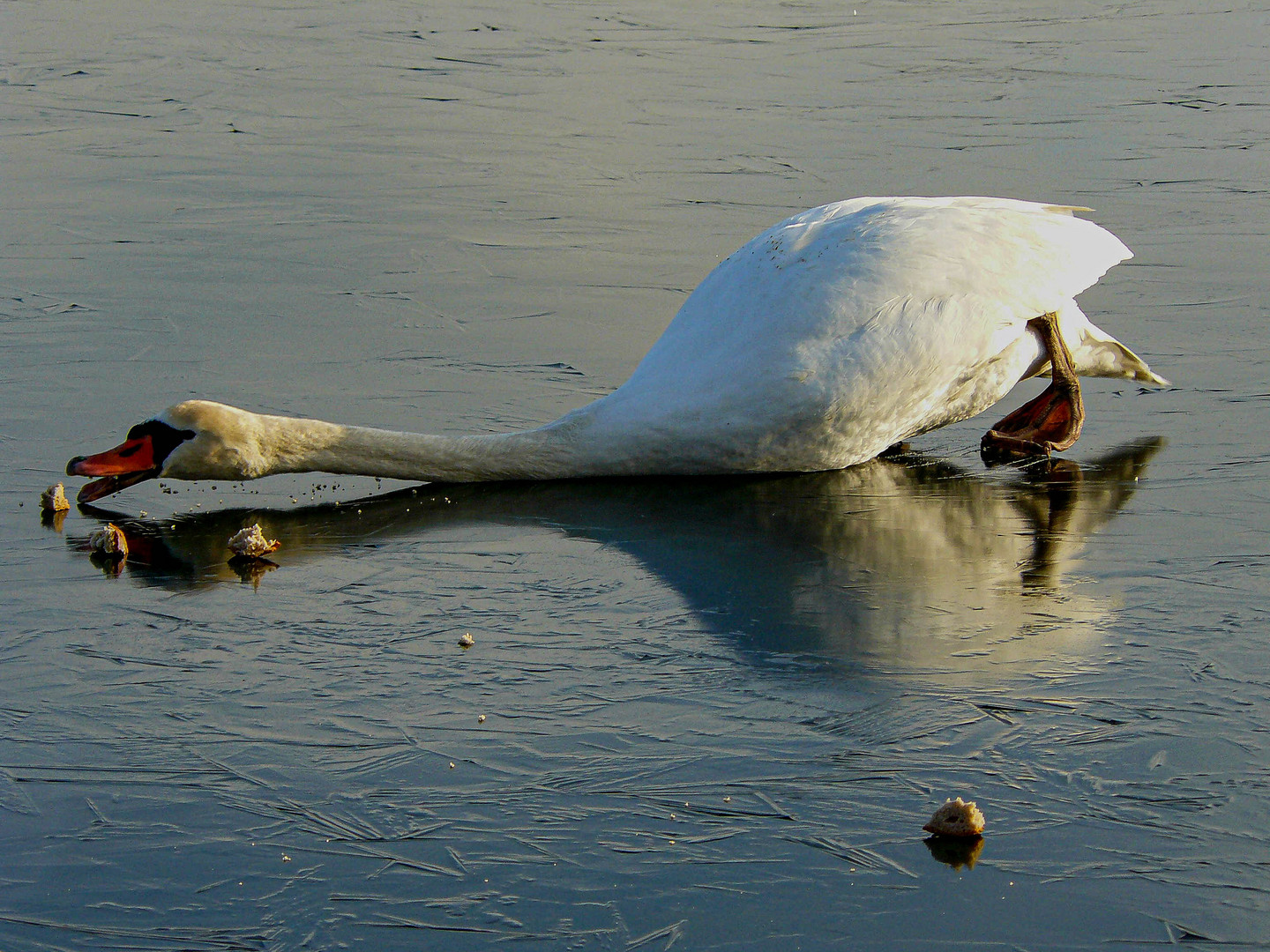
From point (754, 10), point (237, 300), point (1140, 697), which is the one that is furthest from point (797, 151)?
point (1140, 697)

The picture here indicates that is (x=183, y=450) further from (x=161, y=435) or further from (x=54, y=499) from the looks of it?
(x=54, y=499)

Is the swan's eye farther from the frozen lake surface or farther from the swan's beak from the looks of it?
the frozen lake surface

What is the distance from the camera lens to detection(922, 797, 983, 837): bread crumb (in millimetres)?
3631

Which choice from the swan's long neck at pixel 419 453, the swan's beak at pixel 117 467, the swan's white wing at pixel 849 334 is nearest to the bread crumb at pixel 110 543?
the swan's beak at pixel 117 467

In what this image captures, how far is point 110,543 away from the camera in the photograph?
581cm

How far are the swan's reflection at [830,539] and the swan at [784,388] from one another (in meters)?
0.14

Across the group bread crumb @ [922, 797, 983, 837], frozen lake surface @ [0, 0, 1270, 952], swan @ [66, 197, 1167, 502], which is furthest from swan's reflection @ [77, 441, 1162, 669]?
bread crumb @ [922, 797, 983, 837]

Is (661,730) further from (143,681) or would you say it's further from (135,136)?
(135,136)

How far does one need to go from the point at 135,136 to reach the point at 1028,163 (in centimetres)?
628

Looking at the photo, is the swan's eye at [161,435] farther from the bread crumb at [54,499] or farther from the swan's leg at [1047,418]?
the swan's leg at [1047,418]

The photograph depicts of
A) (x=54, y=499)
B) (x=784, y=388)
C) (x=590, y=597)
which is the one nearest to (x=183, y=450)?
(x=54, y=499)

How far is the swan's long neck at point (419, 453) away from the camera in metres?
6.45

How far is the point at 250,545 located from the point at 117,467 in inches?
31.3

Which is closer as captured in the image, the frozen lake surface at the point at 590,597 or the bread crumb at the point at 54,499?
the frozen lake surface at the point at 590,597
